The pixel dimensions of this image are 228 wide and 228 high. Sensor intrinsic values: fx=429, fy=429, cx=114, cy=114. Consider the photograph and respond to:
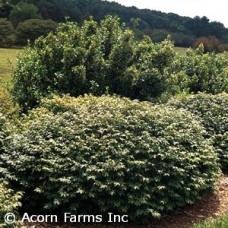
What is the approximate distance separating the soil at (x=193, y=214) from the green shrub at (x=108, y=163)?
0.21 meters

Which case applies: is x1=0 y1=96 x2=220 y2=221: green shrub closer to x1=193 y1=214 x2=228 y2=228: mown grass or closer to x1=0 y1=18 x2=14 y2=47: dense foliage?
x1=193 y1=214 x2=228 y2=228: mown grass

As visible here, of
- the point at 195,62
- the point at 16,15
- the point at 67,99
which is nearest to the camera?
the point at 67,99

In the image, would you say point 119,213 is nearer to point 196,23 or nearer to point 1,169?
point 1,169

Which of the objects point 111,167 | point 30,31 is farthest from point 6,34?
point 111,167

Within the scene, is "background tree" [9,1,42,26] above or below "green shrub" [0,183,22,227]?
below

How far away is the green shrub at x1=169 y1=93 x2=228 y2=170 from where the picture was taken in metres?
9.07

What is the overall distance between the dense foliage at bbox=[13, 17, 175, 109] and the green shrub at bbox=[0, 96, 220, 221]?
11.1 feet

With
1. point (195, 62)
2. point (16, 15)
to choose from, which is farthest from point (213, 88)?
point (16, 15)

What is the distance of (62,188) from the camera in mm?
6020

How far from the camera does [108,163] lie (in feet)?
20.1

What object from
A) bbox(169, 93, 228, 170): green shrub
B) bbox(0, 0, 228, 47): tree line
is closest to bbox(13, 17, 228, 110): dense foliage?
bbox(169, 93, 228, 170): green shrub

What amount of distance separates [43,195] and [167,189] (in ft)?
6.04

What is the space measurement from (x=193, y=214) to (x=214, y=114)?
138 inches

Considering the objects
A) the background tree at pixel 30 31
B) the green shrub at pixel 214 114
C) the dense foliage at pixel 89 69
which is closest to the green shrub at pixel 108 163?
the green shrub at pixel 214 114
